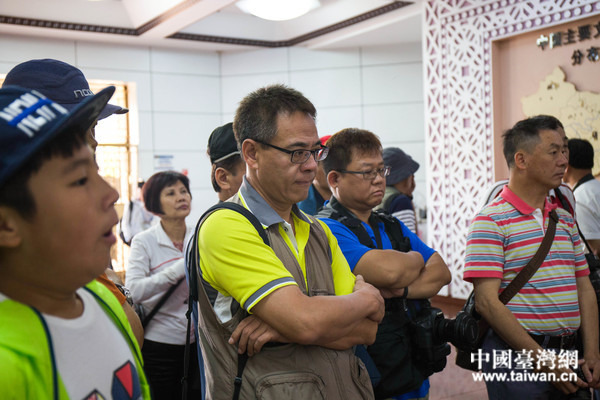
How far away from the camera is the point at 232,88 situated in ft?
30.6

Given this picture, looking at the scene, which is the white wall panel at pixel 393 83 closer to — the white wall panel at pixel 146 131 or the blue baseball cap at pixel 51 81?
the white wall panel at pixel 146 131

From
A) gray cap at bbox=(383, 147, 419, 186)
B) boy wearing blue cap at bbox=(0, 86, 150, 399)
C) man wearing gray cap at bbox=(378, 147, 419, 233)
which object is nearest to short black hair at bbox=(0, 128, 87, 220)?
boy wearing blue cap at bbox=(0, 86, 150, 399)

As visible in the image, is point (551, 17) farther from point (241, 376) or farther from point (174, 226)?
point (241, 376)

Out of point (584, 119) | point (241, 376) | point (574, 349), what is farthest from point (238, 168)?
point (584, 119)

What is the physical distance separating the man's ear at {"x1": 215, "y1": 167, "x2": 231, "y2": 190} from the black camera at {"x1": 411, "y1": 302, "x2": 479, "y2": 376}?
3.02 ft

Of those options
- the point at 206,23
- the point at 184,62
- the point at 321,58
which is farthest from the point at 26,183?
the point at 184,62

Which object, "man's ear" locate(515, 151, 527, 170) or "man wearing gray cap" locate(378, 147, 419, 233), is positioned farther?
"man wearing gray cap" locate(378, 147, 419, 233)

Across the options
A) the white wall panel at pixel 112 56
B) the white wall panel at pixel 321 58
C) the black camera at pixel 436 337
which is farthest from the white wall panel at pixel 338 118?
the black camera at pixel 436 337

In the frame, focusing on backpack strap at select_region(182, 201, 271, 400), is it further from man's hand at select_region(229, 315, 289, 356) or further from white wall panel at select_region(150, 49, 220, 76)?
white wall panel at select_region(150, 49, 220, 76)

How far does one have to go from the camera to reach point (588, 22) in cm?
521

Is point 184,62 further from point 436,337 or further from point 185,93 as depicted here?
point 436,337

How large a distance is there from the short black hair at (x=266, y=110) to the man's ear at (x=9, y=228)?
907 millimetres

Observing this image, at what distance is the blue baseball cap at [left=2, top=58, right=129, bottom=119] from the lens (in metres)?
1.31

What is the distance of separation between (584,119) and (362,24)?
3.57m
